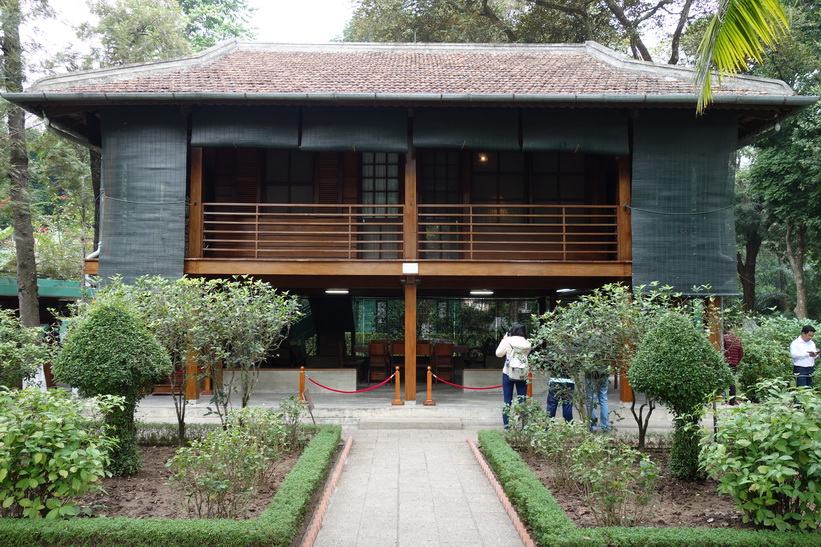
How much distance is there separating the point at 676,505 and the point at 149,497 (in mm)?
5212

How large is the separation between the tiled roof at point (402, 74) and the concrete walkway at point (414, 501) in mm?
6196

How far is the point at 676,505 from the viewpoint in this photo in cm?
596

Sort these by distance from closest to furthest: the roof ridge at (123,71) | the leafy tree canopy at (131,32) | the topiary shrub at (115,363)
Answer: the topiary shrub at (115,363)
the roof ridge at (123,71)
the leafy tree canopy at (131,32)

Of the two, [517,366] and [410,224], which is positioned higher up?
[410,224]

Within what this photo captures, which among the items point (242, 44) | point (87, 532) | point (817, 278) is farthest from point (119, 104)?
point (817, 278)

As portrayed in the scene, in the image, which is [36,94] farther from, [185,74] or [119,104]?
[185,74]

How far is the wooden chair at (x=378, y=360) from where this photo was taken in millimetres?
14336

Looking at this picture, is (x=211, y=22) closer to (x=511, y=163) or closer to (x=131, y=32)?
(x=131, y=32)

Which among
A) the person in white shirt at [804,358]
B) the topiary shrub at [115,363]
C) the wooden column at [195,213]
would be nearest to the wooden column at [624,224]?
the person in white shirt at [804,358]

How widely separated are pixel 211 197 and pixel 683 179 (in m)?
10.0

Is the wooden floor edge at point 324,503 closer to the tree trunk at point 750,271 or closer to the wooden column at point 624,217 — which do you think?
the wooden column at point 624,217

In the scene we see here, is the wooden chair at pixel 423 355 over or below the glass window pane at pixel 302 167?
below

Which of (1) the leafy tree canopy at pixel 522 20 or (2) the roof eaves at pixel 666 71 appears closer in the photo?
(2) the roof eaves at pixel 666 71

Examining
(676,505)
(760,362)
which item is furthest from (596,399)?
(760,362)
